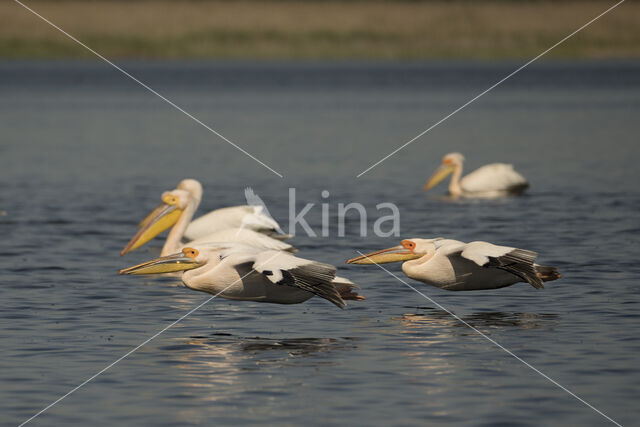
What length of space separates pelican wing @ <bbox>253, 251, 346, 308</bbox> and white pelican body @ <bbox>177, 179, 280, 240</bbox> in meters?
4.15

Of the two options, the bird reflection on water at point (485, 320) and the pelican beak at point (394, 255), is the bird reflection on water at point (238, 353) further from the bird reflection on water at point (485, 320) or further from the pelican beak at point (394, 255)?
the pelican beak at point (394, 255)

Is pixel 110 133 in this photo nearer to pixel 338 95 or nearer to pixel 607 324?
pixel 338 95

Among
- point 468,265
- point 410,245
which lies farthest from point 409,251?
point 468,265

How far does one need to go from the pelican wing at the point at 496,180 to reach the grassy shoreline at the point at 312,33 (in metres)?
43.5

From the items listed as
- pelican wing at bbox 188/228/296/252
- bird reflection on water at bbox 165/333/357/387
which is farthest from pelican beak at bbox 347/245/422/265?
bird reflection on water at bbox 165/333/357/387

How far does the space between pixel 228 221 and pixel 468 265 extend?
4.16 metres

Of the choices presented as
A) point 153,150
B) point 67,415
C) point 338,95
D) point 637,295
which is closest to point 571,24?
point 338,95

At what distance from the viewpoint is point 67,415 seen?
7.36m

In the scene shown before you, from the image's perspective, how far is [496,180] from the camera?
18766 millimetres

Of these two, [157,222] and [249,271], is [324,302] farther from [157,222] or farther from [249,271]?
[157,222]

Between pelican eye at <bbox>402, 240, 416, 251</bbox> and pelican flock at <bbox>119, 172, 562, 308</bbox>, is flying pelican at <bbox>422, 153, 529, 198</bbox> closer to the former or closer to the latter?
pelican flock at <bbox>119, 172, 562, 308</bbox>

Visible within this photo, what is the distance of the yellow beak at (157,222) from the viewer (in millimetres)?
13148

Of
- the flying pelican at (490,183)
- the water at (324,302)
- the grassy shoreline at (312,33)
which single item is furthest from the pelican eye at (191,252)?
the grassy shoreline at (312,33)

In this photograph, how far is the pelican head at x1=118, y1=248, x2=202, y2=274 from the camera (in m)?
10.3
